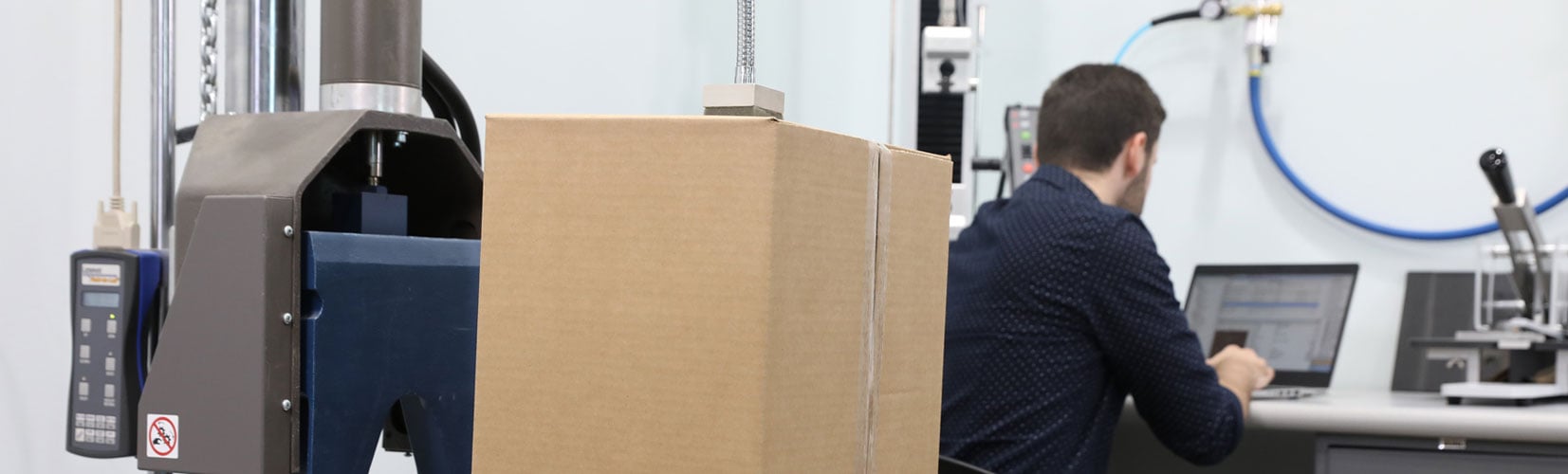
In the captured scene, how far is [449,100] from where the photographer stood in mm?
955

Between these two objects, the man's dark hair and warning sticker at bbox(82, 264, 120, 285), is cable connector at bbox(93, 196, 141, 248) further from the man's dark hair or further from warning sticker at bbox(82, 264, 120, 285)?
the man's dark hair

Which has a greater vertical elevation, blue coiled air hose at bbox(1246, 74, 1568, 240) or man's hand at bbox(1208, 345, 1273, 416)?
blue coiled air hose at bbox(1246, 74, 1568, 240)

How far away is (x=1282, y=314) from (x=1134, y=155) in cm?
61

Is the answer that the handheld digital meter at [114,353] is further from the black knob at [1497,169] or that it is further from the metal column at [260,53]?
the black knob at [1497,169]

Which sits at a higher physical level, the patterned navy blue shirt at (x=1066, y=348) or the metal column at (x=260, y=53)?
the metal column at (x=260, y=53)

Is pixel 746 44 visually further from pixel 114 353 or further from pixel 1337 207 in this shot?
pixel 1337 207

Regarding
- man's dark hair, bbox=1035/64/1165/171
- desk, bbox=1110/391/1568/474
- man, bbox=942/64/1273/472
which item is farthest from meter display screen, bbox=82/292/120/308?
desk, bbox=1110/391/1568/474

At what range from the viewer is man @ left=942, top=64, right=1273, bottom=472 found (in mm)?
1717

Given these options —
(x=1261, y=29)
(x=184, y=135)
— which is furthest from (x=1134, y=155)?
(x=184, y=135)

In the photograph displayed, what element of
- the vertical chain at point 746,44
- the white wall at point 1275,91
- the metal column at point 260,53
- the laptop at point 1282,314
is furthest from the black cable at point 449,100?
the laptop at point 1282,314

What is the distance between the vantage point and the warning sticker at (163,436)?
70 cm

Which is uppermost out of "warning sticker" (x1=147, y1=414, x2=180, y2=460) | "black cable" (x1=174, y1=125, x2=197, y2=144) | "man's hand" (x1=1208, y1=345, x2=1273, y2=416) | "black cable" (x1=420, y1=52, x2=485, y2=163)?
"black cable" (x1=420, y1=52, x2=485, y2=163)

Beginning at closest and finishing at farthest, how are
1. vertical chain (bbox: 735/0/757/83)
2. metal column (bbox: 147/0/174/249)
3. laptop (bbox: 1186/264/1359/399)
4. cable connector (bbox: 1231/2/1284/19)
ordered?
1. vertical chain (bbox: 735/0/757/83)
2. metal column (bbox: 147/0/174/249)
3. laptop (bbox: 1186/264/1359/399)
4. cable connector (bbox: 1231/2/1284/19)

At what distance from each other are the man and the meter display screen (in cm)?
113
